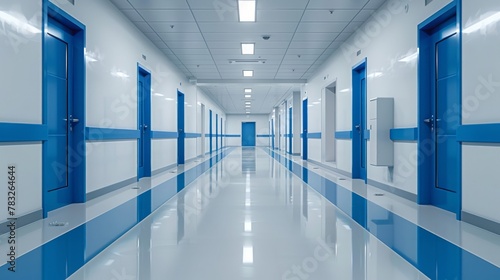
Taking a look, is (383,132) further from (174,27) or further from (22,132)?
(22,132)

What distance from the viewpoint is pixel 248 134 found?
3659cm

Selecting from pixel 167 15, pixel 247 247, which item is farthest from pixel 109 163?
pixel 247 247

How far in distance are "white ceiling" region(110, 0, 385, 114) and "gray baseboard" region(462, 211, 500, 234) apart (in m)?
3.76

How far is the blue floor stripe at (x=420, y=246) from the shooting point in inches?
92.0

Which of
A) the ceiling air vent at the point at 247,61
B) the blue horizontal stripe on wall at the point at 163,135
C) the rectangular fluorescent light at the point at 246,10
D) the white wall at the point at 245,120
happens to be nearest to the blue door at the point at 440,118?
the rectangular fluorescent light at the point at 246,10

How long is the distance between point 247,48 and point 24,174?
6241 mm

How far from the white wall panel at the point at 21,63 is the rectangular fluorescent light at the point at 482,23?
15.6 ft

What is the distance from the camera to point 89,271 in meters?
2.34

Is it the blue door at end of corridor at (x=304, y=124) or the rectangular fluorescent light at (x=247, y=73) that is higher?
the rectangular fluorescent light at (x=247, y=73)

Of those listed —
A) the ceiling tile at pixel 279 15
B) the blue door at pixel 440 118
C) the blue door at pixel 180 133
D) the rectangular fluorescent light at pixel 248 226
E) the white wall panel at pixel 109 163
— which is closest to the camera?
the rectangular fluorescent light at pixel 248 226

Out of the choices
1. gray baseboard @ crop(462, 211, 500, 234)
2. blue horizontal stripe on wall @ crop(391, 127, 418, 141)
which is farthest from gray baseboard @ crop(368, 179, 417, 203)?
gray baseboard @ crop(462, 211, 500, 234)

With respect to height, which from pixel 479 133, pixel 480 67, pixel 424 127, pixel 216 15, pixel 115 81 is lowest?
pixel 479 133

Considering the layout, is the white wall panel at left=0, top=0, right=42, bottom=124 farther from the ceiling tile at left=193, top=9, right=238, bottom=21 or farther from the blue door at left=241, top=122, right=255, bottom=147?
the blue door at left=241, top=122, right=255, bottom=147

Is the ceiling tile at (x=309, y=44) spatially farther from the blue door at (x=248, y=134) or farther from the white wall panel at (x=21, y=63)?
the blue door at (x=248, y=134)
